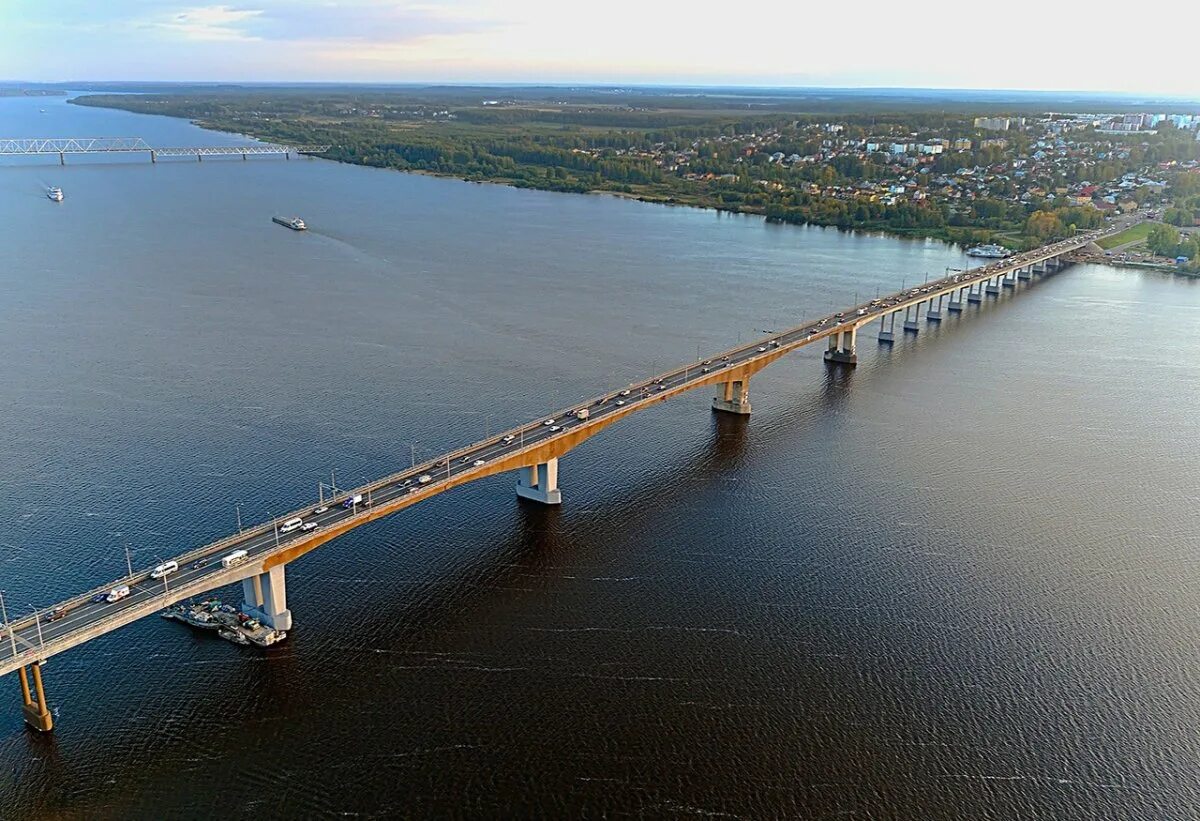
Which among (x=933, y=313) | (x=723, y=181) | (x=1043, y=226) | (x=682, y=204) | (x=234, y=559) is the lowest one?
(x=933, y=313)

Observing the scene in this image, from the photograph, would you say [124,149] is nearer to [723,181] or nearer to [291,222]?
[291,222]

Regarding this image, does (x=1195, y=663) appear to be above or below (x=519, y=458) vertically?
below

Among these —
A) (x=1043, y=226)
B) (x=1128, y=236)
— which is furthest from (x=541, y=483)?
(x=1128, y=236)

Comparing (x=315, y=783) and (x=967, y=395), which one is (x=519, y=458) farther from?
(x=967, y=395)

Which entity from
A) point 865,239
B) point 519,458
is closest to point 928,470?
point 519,458

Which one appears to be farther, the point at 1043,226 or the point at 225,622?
the point at 1043,226
